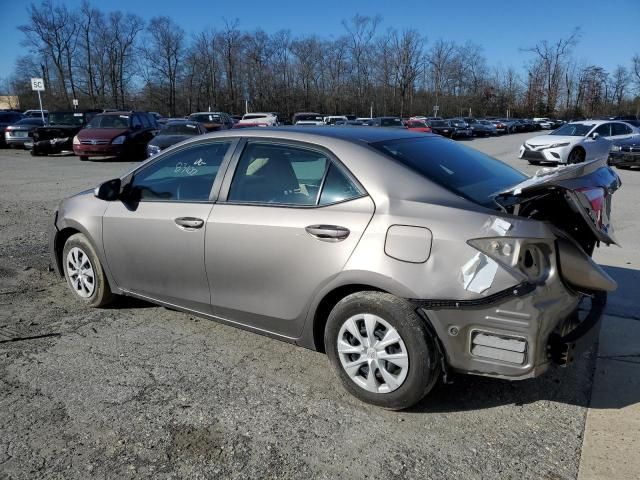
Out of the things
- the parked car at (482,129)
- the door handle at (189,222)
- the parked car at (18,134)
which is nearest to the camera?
the door handle at (189,222)

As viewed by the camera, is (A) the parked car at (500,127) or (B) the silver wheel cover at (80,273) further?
(A) the parked car at (500,127)

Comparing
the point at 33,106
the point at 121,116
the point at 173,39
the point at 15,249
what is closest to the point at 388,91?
the point at 173,39

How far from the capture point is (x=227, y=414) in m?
3.07

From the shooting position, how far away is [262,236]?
3.39 m

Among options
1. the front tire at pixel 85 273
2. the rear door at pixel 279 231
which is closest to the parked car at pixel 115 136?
the front tire at pixel 85 273

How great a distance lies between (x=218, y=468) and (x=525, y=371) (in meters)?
1.60

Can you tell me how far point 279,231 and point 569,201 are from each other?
165 cm

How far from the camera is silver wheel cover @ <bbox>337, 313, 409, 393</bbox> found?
116 inches

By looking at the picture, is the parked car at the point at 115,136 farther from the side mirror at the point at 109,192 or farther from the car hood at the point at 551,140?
the side mirror at the point at 109,192

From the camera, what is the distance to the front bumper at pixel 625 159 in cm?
1689

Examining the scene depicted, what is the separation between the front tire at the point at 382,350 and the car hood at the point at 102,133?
59.5 feet

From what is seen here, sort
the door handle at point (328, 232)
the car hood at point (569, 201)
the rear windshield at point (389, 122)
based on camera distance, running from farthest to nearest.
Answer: the rear windshield at point (389, 122)
the door handle at point (328, 232)
the car hood at point (569, 201)

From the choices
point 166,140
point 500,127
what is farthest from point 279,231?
point 500,127

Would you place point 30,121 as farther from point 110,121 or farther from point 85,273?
point 85,273
